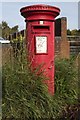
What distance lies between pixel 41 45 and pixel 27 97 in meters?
1.03

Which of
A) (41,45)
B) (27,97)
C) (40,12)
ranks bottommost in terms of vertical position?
(27,97)

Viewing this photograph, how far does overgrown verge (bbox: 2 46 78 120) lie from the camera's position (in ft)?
14.2

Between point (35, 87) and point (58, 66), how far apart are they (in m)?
1.28

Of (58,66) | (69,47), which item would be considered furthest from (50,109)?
(69,47)

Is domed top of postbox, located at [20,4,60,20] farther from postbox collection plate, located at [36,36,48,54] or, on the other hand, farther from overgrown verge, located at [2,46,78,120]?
overgrown verge, located at [2,46,78,120]

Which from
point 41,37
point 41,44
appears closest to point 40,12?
point 41,37

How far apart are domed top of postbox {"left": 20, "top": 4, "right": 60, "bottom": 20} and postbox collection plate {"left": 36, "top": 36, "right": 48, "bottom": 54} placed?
1.18 ft

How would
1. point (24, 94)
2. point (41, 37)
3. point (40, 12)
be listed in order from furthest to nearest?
point (41, 37) < point (40, 12) < point (24, 94)

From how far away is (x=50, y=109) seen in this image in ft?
14.7

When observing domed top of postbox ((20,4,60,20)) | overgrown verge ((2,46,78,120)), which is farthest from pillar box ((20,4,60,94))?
overgrown verge ((2,46,78,120))

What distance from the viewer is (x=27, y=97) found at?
4.44 m

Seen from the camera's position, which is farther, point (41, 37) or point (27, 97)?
point (41, 37)

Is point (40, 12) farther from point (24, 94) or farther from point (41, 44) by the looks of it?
point (24, 94)

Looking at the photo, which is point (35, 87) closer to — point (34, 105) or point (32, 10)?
point (34, 105)
